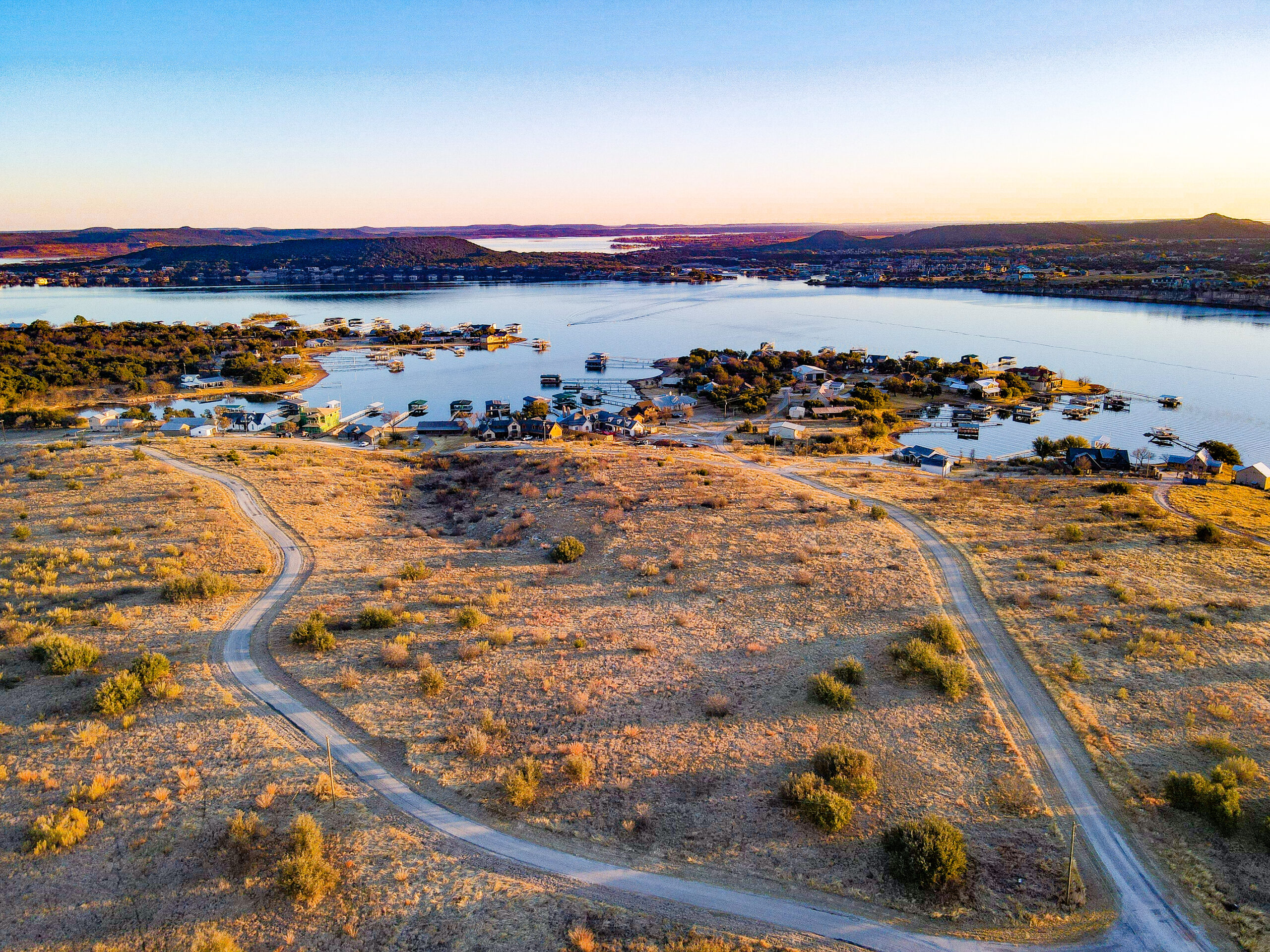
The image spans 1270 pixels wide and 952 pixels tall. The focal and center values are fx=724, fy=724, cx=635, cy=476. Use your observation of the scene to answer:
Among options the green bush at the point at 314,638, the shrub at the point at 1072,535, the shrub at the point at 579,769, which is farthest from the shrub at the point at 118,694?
the shrub at the point at 1072,535

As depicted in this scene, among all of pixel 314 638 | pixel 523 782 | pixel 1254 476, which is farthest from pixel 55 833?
pixel 1254 476

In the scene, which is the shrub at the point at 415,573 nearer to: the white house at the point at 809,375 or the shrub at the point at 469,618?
the shrub at the point at 469,618

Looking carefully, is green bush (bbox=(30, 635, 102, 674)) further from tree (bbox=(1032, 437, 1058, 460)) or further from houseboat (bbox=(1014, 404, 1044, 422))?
houseboat (bbox=(1014, 404, 1044, 422))

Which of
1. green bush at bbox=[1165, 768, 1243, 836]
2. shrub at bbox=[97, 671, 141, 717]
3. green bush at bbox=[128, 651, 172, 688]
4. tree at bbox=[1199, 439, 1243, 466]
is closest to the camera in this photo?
green bush at bbox=[1165, 768, 1243, 836]

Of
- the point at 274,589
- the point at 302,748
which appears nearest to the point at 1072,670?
the point at 302,748

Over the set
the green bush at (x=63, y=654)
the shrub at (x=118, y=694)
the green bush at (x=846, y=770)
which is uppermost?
the green bush at (x=63, y=654)

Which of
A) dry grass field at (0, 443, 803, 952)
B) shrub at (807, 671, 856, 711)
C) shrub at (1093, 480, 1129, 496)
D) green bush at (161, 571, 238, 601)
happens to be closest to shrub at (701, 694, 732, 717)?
shrub at (807, 671, 856, 711)
